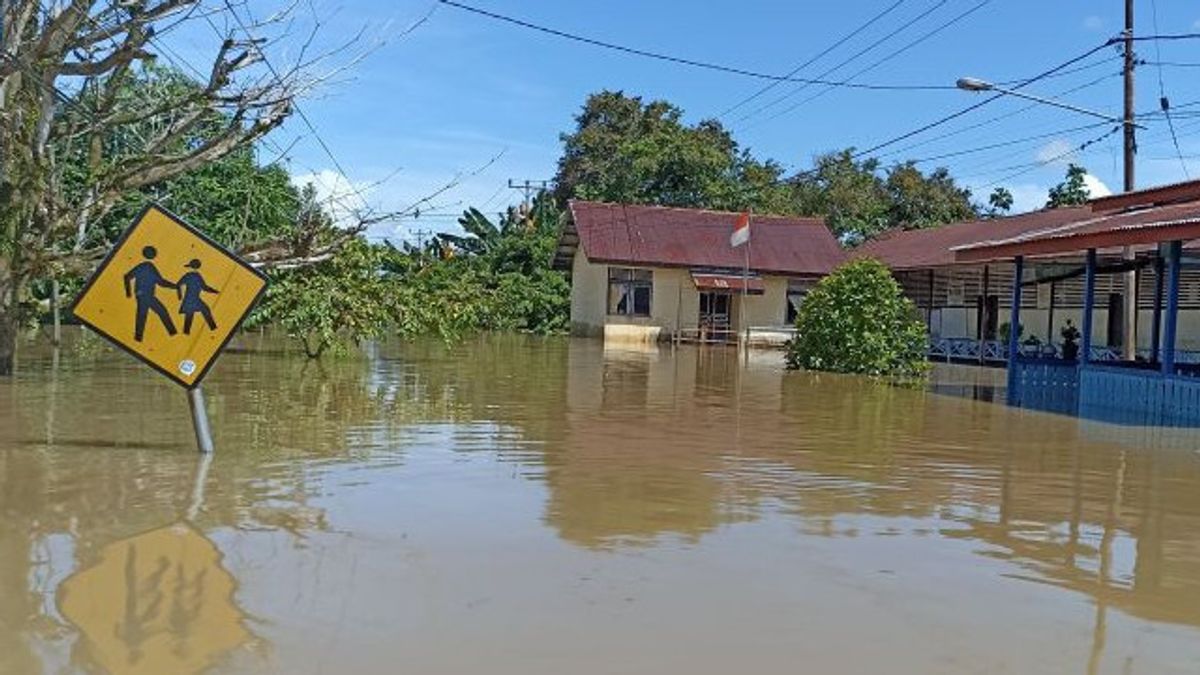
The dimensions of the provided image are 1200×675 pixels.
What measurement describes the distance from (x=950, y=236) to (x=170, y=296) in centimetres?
3351

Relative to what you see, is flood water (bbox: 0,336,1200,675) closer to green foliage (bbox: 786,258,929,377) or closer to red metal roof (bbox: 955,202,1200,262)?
red metal roof (bbox: 955,202,1200,262)

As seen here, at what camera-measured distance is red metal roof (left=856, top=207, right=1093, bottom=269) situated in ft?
111

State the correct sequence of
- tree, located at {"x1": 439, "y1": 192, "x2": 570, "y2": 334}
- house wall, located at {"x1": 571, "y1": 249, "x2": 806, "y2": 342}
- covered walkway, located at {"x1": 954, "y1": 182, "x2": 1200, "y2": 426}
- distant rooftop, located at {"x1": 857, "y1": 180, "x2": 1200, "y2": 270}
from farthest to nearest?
1. tree, located at {"x1": 439, "y1": 192, "x2": 570, "y2": 334}
2. house wall, located at {"x1": 571, "y1": 249, "x2": 806, "y2": 342}
3. distant rooftop, located at {"x1": 857, "y1": 180, "x2": 1200, "y2": 270}
4. covered walkway, located at {"x1": 954, "y1": 182, "x2": 1200, "y2": 426}

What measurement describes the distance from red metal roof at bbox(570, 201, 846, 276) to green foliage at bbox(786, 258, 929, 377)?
1528 centimetres

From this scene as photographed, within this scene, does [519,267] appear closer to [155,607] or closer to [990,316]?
[990,316]

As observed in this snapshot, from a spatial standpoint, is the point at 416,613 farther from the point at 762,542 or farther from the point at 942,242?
the point at 942,242

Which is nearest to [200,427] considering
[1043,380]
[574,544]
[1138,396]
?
[574,544]

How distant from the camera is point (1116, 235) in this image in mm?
16047

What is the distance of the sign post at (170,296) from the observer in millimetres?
8742

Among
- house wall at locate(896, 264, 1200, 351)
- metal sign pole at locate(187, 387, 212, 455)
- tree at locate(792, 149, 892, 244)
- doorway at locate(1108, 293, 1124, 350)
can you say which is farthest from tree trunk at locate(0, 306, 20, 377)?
tree at locate(792, 149, 892, 244)

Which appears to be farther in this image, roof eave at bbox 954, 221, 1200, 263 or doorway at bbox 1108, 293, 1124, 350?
doorway at bbox 1108, 293, 1124, 350

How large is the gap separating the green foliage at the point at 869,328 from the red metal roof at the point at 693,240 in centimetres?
1528

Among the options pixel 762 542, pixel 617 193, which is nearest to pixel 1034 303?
pixel 617 193

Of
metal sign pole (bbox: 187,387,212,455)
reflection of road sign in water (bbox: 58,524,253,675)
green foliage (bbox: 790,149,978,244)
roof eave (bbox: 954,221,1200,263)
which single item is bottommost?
reflection of road sign in water (bbox: 58,524,253,675)
